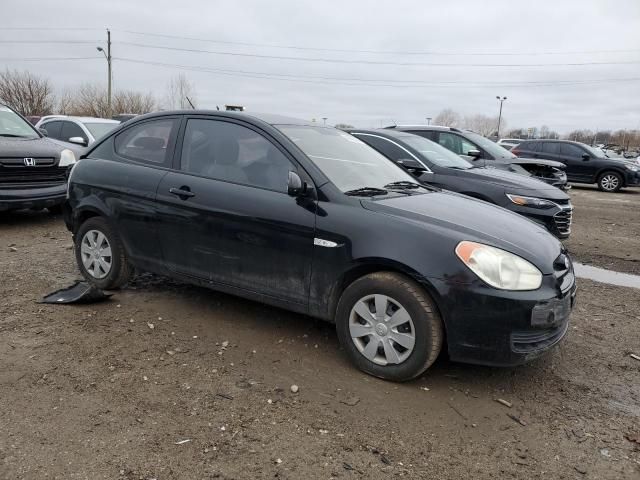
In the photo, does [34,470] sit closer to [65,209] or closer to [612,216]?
[65,209]

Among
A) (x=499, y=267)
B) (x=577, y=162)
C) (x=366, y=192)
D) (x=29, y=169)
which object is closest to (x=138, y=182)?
(x=366, y=192)

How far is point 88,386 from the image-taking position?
3.17 meters

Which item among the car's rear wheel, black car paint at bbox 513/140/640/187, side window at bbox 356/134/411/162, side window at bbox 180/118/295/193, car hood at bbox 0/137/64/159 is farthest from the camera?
the car's rear wheel

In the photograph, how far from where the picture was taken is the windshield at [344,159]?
3.83 m

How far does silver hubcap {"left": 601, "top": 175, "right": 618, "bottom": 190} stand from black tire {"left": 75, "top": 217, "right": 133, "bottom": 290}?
17558 mm

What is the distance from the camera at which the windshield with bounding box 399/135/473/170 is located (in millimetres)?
7164

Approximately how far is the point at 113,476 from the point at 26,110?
46.2m

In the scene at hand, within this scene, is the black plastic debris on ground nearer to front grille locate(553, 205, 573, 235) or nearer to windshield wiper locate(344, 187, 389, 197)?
windshield wiper locate(344, 187, 389, 197)

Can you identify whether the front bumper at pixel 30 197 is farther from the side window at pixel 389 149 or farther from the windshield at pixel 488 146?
the windshield at pixel 488 146

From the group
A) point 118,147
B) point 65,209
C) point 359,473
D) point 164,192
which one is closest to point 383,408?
point 359,473

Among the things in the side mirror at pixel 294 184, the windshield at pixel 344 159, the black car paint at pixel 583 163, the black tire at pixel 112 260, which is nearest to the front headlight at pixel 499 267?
the windshield at pixel 344 159

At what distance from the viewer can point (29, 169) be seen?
7.46m

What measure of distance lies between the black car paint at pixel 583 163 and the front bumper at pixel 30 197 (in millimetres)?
14568

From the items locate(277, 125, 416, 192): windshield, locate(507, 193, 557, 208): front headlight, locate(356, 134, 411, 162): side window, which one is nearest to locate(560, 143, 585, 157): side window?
locate(507, 193, 557, 208): front headlight
